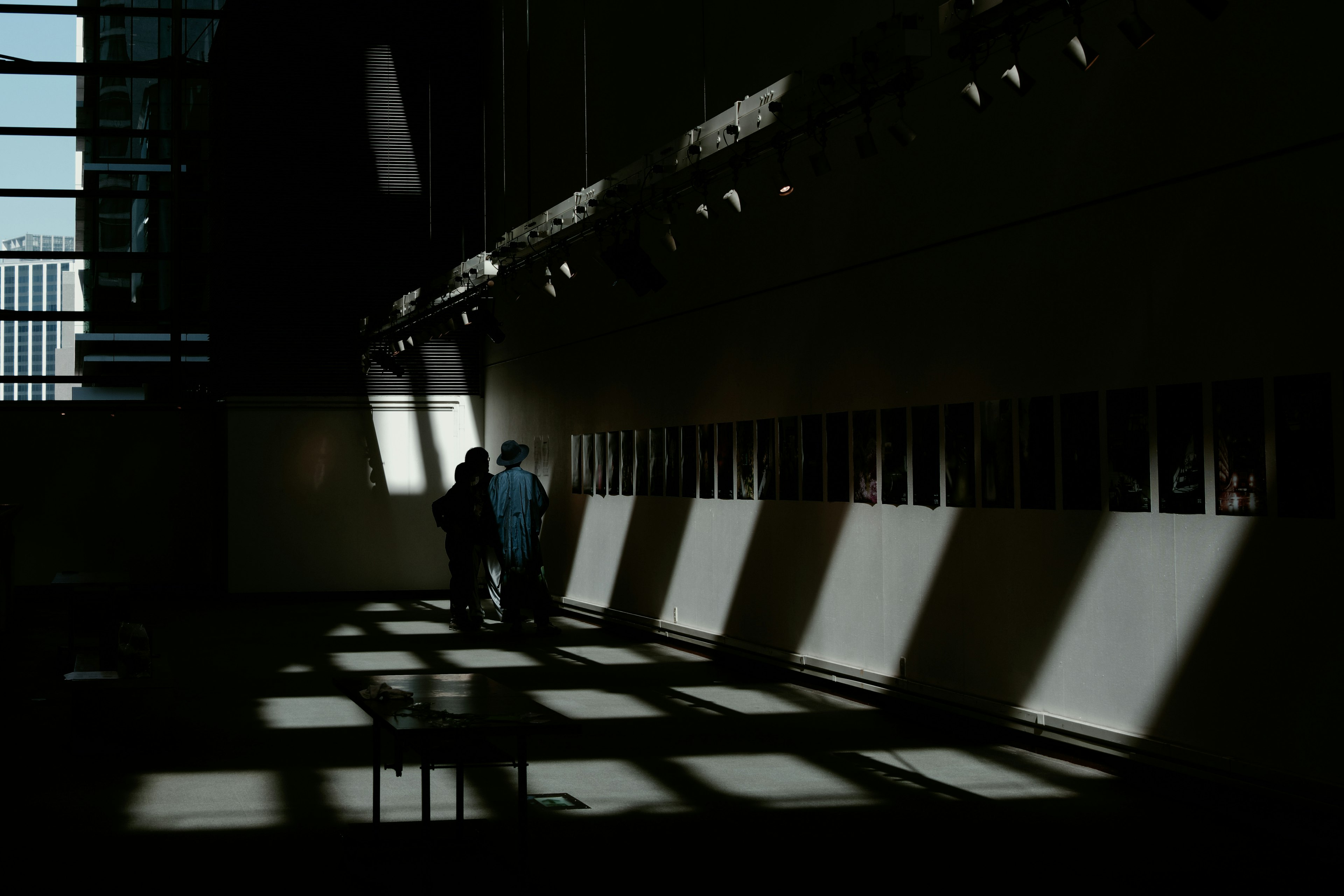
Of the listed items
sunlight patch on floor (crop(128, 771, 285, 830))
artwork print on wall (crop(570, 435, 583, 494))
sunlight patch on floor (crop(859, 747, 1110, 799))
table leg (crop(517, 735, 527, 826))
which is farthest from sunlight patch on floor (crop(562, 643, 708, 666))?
table leg (crop(517, 735, 527, 826))

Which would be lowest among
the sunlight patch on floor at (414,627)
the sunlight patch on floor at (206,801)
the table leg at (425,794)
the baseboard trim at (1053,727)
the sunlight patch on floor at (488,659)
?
the sunlight patch on floor at (206,801)

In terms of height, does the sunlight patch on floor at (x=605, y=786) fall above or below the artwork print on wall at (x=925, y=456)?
below

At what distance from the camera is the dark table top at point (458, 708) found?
177 inches

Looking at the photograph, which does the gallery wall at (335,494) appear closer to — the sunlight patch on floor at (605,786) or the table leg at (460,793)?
the sunlight patch on floor at (605,786)

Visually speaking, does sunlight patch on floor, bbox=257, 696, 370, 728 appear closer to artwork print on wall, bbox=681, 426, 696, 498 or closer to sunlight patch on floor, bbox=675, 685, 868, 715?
sunlight patch on floor, bbox=675, 685, 868, 715

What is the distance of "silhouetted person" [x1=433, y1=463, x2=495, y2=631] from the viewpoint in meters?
13.6

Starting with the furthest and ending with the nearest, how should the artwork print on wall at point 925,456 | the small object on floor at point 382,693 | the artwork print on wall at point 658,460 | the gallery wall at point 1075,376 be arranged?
the artwork print on wall at point 658,460
the artwork print on wall at point 925,456
the gallery wall at point 1075,376
the small object on floor at point 382,693

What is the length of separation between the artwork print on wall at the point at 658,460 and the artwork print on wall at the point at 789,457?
2.16 meters

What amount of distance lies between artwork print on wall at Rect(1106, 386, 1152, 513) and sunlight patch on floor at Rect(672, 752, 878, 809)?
1835 millimetres

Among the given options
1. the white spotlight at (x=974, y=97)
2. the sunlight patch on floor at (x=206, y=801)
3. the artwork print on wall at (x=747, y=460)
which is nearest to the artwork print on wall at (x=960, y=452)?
the white spotlight at (x=974, y=97)

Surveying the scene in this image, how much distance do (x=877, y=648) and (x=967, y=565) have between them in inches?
46.3

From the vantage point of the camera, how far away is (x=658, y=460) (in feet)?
→ 40.1

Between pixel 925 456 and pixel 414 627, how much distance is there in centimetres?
730

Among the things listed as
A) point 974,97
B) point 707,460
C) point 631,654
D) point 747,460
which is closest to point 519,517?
point 631,654
